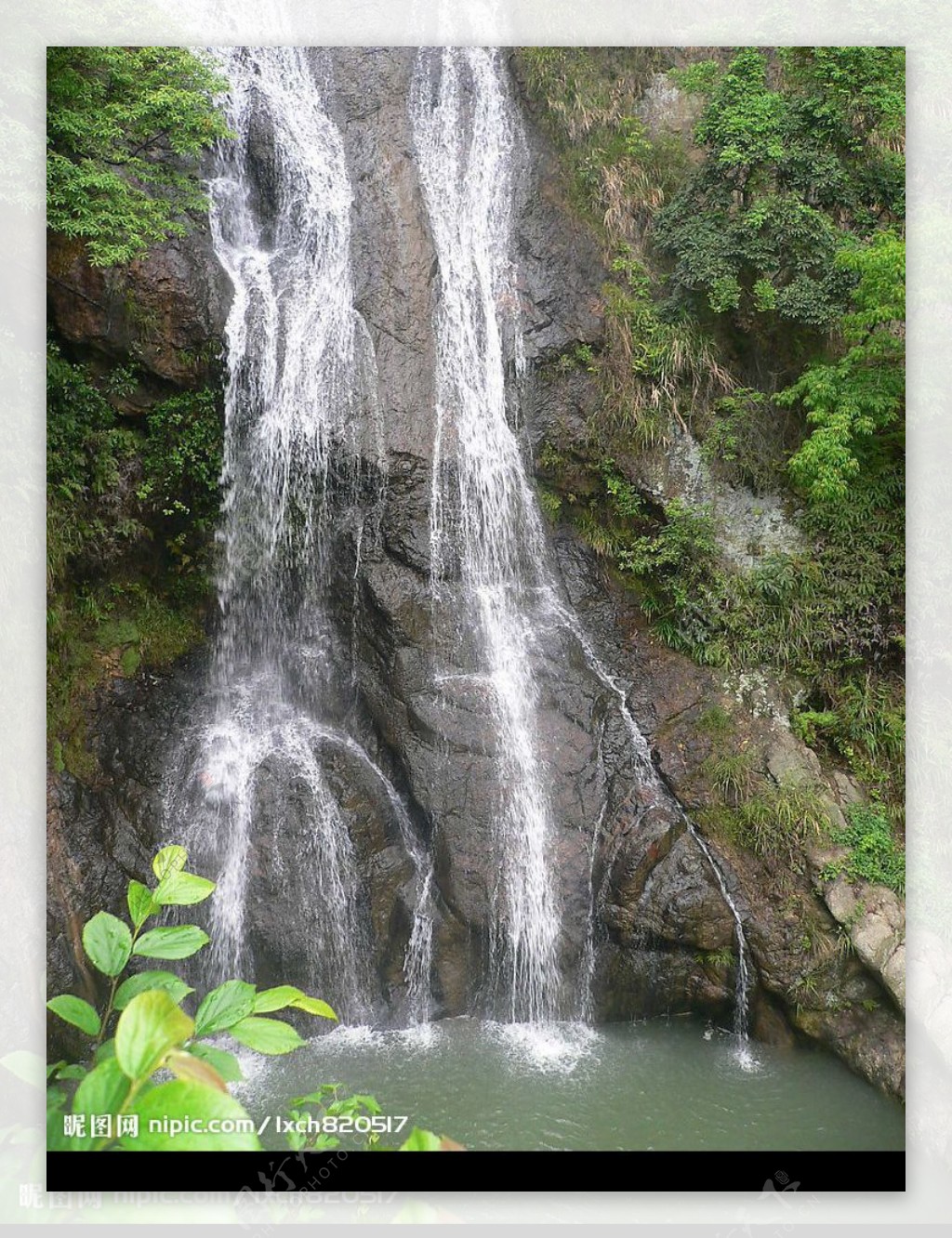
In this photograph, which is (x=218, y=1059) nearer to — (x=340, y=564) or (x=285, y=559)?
(x=340, y=564)

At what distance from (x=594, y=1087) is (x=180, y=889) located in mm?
3964

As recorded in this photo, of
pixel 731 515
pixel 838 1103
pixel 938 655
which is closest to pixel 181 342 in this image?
pixel 731 515

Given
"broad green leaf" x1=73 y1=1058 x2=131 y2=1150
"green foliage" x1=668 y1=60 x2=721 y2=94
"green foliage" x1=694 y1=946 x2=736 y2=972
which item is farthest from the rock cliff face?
"broad green leaf" x1=73 y1=1058 x2=131 y2=1150

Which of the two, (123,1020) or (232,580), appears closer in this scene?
(123,1020)

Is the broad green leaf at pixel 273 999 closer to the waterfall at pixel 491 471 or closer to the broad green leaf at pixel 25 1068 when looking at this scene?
the broad green leaf at pixel 25 1068

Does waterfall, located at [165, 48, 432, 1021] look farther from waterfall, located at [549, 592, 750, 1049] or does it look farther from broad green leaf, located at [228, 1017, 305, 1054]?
broad green leaf, located at [228, 1017, 305, 1054]

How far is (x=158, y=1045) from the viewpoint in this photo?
3.40 ft

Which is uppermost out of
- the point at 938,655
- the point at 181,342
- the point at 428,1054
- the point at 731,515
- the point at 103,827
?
the point at 181,342

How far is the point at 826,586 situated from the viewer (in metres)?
5.62

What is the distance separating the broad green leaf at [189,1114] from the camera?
37.8 inches

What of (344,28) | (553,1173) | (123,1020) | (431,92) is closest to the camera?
(123,1020)

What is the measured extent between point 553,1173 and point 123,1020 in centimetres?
367

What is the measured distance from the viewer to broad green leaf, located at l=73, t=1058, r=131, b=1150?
1.06 m

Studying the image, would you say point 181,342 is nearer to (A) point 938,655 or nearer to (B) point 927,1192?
(A) point 938,655
